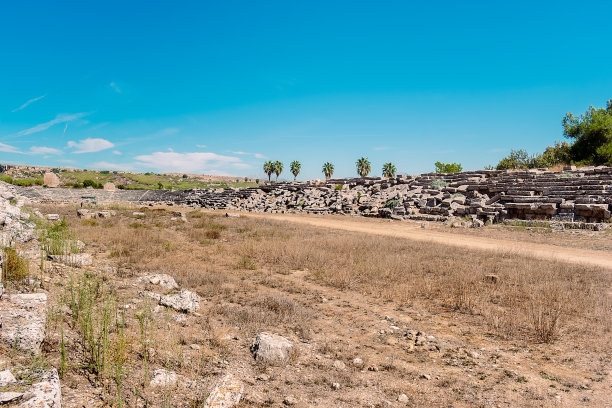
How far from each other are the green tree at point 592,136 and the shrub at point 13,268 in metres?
48.5

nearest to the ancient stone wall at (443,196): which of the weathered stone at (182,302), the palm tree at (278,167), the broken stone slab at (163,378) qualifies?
the weathered stone at (182,302)

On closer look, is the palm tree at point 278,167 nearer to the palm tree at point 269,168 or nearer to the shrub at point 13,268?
the palm tree at point 269,168

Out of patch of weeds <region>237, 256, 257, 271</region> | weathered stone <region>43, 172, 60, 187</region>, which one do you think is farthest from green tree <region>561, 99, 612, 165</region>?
weathered stone <region>43, 172, 60, 187</region>

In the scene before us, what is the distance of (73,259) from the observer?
861 cm

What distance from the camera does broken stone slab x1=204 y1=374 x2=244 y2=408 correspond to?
3.47 meters

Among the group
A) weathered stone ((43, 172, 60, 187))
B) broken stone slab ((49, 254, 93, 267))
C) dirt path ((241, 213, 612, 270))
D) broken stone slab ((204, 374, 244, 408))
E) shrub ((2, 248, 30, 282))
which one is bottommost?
dirt path ((241, 213, 612, 270))

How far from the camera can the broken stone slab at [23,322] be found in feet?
11.3

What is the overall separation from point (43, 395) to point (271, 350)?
2741 mm

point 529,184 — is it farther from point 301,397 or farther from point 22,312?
point 22,312

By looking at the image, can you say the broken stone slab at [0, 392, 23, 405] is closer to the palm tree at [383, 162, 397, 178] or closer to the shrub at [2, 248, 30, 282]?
the shrub at [2, 248, 30, 282]

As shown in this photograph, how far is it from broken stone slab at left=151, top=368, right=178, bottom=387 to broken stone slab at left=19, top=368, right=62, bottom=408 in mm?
1114

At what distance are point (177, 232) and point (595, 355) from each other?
17.3 m

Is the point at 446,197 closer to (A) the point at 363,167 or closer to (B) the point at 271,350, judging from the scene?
(B) the point at 271,350

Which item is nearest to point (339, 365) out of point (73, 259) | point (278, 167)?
point (73, 259)
